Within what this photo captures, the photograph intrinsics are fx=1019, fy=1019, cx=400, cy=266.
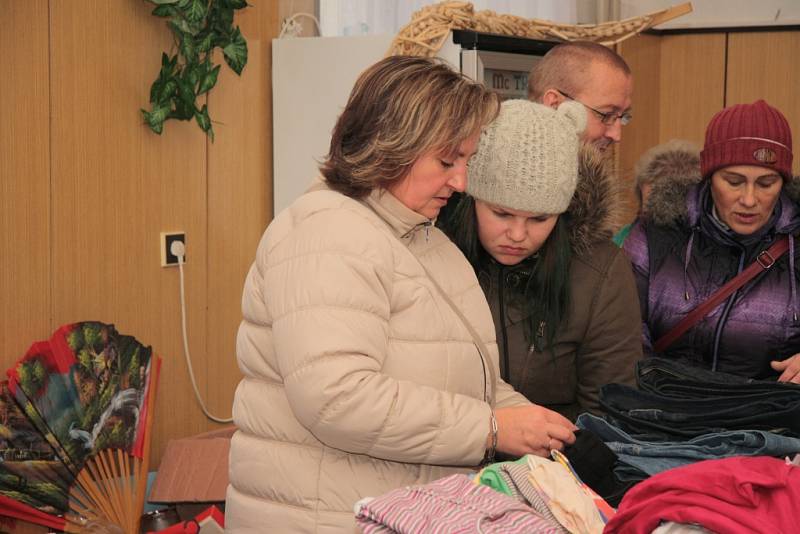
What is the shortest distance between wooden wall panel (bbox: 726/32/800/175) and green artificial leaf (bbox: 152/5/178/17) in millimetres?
2588

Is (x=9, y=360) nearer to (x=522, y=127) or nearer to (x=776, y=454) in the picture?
(x=522, y=127)

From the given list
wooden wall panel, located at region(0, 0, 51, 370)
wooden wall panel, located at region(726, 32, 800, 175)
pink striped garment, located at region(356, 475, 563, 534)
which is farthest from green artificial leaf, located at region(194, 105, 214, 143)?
wooden wall panel, located at region(726, 32, 800, 175)

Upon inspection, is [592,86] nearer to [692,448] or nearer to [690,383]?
[690,383]

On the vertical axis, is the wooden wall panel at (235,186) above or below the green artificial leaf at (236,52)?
below

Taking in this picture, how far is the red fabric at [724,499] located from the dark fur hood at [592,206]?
89cm

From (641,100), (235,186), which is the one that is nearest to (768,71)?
(641,100)

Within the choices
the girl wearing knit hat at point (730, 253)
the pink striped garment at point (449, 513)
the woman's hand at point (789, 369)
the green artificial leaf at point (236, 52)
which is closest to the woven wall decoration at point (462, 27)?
the green artificial leaf at point (236, 52)

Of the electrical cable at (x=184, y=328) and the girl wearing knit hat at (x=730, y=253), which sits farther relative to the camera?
the electrical cable at (x=184, y=328)

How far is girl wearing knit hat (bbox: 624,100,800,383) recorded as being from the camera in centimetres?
229

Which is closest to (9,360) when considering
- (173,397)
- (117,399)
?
(117,399)

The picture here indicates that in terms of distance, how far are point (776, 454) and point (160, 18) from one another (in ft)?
7.64

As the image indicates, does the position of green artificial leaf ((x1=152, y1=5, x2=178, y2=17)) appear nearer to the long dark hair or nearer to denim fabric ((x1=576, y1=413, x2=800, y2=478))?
the long dark hair

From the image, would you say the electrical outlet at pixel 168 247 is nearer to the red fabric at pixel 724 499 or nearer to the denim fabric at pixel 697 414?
the denim fabric at pixel 697 414

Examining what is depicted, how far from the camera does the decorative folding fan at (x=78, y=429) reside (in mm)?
2549
